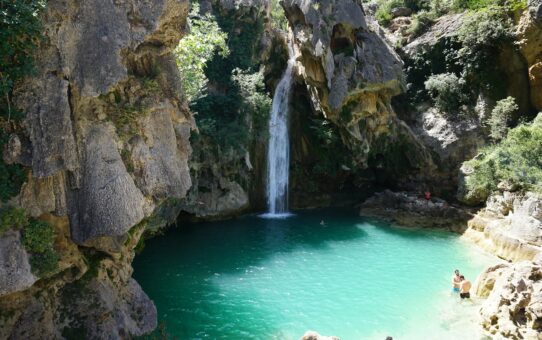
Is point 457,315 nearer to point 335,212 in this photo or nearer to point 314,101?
point 335,212

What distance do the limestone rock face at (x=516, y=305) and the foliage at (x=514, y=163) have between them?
8404mm

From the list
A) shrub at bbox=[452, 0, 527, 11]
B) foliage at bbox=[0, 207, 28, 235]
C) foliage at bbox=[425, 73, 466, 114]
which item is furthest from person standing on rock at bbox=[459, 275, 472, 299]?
shrub at bbox=[452, 0, 527, 11]

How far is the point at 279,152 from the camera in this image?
2925 centimetres

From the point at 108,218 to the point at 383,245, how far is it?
1565 cm

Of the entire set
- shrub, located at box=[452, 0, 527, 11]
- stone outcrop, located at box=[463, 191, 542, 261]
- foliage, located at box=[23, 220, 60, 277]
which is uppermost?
shrub, located at box=[452, 0, 527, 11]

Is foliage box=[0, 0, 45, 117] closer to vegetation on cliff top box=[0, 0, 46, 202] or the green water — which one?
vegetation on cliff top box=[0, 0, 46, 202]

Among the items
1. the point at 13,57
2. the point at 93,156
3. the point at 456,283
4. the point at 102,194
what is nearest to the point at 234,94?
the point at 93,156

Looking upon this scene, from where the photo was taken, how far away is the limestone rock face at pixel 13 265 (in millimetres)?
8250

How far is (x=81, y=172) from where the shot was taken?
989cm

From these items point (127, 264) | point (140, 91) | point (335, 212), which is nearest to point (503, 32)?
point (335, 212)

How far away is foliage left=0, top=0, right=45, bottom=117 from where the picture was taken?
8.23 m

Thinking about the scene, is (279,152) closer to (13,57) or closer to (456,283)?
(456,283)

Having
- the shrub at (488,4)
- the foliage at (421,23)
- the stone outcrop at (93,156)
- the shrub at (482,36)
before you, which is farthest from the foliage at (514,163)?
the stone outcrop at (93,156)

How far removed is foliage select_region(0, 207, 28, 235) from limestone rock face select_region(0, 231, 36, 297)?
154mm
